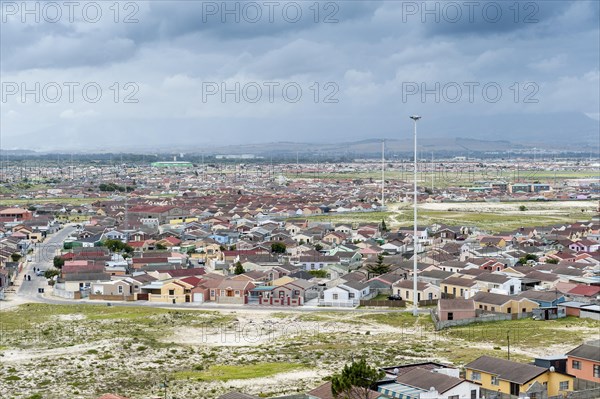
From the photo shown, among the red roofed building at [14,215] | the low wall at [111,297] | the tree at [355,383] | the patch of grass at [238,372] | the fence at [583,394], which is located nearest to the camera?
the tree at [355,383]

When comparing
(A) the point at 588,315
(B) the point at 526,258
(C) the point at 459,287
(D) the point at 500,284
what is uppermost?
(B) the point at 526,258

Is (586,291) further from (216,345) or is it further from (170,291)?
(170,291)

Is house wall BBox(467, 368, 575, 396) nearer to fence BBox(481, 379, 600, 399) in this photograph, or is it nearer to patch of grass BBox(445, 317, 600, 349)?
fence BBox(481, 379, 600, 399)

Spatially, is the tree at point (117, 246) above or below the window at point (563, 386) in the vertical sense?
above

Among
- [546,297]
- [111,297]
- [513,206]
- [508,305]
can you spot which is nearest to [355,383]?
[508,305]

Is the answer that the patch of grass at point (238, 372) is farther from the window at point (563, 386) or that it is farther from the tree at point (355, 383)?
the window at point (563, 386)

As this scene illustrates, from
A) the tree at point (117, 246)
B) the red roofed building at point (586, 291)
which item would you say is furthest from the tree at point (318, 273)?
the tree at point (117, 246)
